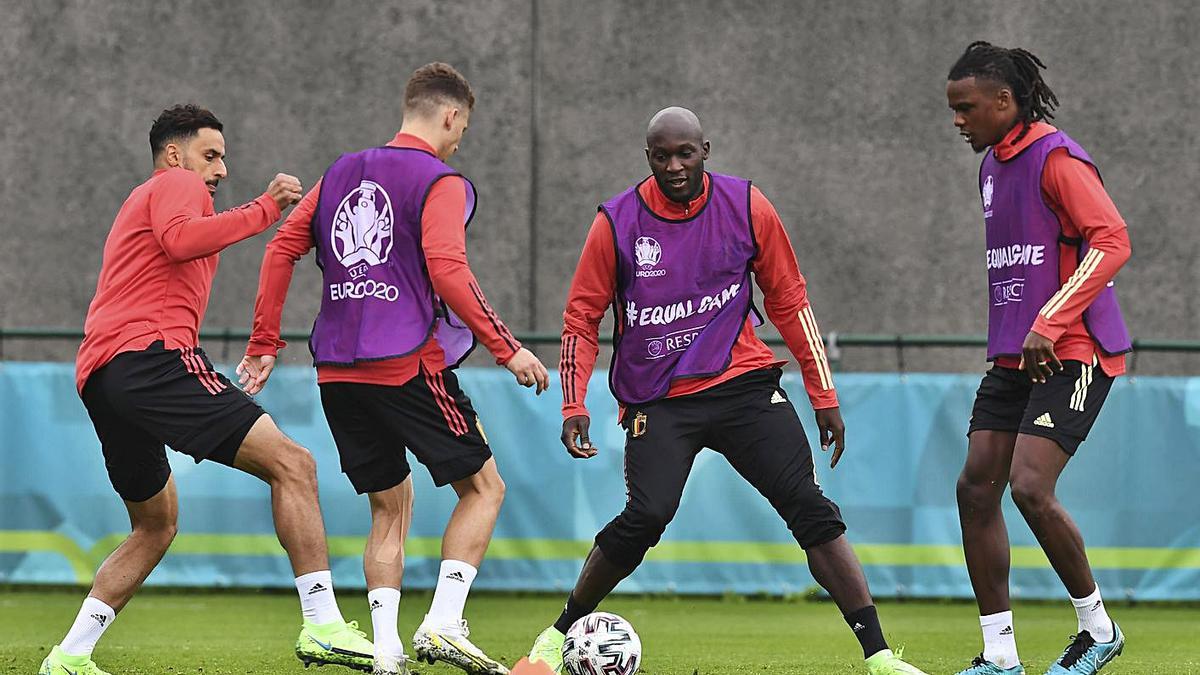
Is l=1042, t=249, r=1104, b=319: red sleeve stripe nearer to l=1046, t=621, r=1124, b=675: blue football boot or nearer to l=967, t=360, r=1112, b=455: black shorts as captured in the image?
l=967, t=360, r=1112, b=455: black shorts

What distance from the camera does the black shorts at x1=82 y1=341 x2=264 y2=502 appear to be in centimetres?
597

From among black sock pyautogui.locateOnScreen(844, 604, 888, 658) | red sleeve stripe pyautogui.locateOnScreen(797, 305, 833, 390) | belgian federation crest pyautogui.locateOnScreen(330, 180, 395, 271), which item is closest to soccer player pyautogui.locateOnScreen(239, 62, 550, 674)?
belgian federation crest pyautogui.locateOnScreen(330, 180, 395, 271)

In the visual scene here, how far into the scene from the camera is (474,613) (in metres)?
9.88

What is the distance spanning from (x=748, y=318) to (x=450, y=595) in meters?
1.62

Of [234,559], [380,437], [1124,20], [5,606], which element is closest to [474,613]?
[234,559]

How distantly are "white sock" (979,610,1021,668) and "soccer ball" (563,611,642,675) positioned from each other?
142 centimetres

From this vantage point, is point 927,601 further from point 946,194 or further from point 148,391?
point 148,391

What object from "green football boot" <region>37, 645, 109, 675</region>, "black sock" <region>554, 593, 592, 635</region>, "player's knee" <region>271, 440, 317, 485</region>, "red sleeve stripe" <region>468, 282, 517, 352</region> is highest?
"red sleeve stripe" <region>468, 282, 517, 352</region>

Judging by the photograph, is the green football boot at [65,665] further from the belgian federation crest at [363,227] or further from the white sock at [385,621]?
the belgian federation crest at [363,227]

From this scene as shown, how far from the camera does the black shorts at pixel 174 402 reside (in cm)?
597

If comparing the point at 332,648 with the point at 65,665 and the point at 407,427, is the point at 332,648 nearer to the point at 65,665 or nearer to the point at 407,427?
the point at 407,427

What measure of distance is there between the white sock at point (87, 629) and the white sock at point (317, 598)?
0.87m

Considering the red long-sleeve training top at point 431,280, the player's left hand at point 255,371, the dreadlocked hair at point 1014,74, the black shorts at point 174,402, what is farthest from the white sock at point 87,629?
the dreadlocked hair at point 1014,74

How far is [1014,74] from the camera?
238 inches
